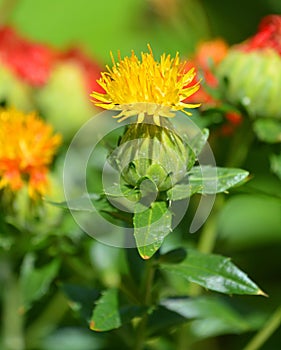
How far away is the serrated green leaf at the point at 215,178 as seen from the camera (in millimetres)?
959

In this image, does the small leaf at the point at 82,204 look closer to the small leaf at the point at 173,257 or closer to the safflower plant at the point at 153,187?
the safflower plant at the point at 153,187

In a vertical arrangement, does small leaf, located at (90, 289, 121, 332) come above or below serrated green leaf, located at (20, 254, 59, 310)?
above

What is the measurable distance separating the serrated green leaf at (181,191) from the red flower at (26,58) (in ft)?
2.92

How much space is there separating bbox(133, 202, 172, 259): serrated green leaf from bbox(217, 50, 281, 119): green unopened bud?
1.35 feet

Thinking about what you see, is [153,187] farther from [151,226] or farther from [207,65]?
[207,65]

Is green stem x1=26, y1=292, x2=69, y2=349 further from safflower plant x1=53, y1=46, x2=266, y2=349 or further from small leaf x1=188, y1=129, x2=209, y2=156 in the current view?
small leaf x1=188, y1=129, x2=209, y2=156

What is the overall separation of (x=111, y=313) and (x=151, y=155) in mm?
259

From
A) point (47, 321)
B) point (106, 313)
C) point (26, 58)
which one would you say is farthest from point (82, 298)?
point (26, 58)

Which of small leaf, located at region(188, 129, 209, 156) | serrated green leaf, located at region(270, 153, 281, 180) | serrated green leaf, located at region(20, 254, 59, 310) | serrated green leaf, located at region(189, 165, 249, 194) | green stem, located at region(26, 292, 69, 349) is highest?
small leaf, located at region(188, 129, 209, 156)

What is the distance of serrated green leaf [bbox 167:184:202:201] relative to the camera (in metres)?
0.92

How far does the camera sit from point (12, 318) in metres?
1.37

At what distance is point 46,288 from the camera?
126cm

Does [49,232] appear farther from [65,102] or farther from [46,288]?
[65,102]

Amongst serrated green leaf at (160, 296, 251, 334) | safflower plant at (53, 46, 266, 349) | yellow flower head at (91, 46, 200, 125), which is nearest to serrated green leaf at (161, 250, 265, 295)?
safflower plant at (53, 46, 266, 349)
